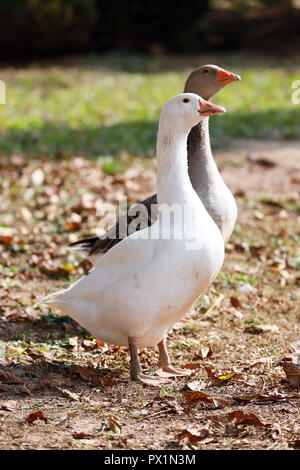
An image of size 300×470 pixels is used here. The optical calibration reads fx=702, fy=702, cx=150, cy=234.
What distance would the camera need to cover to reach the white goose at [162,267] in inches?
145

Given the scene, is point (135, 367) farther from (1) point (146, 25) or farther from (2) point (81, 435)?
(1) point (146, 25)

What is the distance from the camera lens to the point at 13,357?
13.6 ft

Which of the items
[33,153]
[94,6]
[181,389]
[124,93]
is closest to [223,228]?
[181,389]

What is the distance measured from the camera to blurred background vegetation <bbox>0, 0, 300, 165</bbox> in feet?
33.4

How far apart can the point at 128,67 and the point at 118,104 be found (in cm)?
361

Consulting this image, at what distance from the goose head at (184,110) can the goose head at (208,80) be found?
1353 mm

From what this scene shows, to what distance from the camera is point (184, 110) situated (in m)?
3.87

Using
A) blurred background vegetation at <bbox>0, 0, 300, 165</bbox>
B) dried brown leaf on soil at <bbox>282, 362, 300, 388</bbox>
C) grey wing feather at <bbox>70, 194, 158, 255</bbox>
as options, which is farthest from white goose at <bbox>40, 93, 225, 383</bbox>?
blurred background vegetation at <bbox>0, 0, 300, 165</bbox>

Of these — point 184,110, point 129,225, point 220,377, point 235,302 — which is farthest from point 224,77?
point 220,377

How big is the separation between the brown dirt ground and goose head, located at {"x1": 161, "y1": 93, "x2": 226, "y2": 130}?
1424mm

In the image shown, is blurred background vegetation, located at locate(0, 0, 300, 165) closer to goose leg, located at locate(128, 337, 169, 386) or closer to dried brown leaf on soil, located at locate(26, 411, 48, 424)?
goose leg, located at locate(128, 337, 169, 386)

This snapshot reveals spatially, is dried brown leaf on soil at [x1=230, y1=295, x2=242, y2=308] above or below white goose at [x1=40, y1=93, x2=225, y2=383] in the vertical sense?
below
